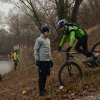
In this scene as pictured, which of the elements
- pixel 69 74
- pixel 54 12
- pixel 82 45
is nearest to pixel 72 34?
pixel 82 45

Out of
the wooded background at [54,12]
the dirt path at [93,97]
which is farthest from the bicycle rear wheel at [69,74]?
the wooded background at [54,12]

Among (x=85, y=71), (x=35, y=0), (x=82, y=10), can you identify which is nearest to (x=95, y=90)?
(x=85, y=71)

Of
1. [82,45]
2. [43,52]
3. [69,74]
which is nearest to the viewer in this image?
[43,52]

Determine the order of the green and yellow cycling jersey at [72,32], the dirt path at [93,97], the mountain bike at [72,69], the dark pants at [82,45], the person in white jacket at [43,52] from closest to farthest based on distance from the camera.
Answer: the dirt path at [93,97], the person in white jacket at [43,52], the green and yellow cycling jersey at [72,32], the mountain bike at [72,69], the dark pants at [82,45]

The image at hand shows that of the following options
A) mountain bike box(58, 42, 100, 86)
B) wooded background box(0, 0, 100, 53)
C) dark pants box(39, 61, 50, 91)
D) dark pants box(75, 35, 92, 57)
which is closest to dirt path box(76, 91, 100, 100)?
dark pants box(39, 61, 50, 91)

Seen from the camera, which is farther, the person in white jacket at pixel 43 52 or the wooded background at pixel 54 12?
the wooded background at pixel 54 12

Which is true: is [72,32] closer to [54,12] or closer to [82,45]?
[82,45]

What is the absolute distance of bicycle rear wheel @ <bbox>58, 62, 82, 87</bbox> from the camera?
1246 centimetres

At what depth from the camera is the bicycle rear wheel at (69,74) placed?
12463mm

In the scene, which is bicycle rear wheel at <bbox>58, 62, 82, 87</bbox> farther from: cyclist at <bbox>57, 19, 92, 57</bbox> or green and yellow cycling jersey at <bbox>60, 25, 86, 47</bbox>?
green and yellow cycling jersey at <bbox>60, 25, 86, 47</bbox>

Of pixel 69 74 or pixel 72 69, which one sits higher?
pixel 72 69

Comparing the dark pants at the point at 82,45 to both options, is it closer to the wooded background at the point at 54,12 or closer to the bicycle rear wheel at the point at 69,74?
the bicycle rear wheel at the point at 69,74

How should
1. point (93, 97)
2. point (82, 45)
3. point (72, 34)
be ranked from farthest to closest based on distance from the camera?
1. point (82, 45)
2. point (72, 34)
3. point (93, 97)

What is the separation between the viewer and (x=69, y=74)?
41.6ft
